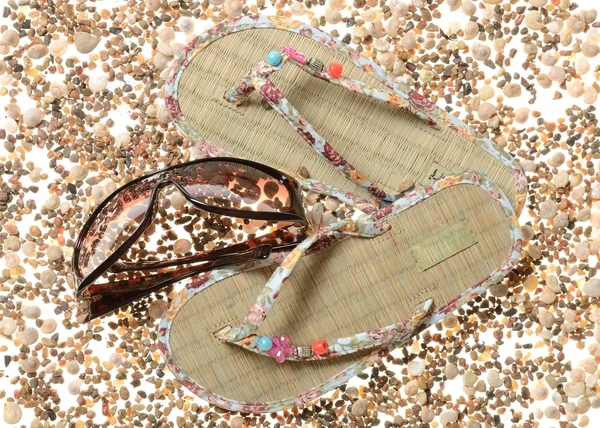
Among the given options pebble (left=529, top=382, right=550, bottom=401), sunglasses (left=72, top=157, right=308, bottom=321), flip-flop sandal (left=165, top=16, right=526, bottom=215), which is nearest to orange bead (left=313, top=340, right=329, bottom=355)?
sunglasses (left=72, top=157, right=308, bottom=321)

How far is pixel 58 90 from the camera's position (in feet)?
4.34

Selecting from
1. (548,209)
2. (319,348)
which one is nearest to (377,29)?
(548,209)

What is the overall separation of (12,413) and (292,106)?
0.78 meters

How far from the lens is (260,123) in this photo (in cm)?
124

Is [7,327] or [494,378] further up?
[494,378]

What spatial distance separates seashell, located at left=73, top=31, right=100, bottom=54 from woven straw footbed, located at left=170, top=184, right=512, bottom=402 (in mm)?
526

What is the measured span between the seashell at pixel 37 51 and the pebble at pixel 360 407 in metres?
0.89

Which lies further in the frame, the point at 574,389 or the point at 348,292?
the point at 574,389

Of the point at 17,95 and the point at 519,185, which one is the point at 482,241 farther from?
the point at 17,95

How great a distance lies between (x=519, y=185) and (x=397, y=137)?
0.75 ft

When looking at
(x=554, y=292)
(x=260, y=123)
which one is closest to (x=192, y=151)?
(x=260, y=123)

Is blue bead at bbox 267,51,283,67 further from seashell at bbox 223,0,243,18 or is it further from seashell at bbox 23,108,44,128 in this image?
seashell at bbox 23,108,44,128

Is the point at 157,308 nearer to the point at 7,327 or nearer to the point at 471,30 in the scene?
the point at 7,327

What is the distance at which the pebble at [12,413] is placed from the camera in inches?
51.6
